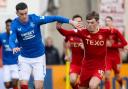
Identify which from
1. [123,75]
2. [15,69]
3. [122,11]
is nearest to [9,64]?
[15,69]

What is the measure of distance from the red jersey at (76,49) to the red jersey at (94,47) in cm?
174

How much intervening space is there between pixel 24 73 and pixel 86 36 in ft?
5.75

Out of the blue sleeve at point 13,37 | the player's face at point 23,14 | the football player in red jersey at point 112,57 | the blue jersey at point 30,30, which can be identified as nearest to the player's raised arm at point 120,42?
the football player in red jersey at point 112,57

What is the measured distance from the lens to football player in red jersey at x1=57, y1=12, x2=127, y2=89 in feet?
47.7

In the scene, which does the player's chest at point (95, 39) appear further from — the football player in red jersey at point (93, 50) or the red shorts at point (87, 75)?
the red shorts at point (87, 75)

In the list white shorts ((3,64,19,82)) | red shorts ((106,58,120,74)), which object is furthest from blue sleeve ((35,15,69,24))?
red shorts ((106,58,120,74))

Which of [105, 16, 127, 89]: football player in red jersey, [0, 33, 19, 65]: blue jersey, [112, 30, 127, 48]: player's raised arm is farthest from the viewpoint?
[105, 16, 127, 89]: football player in red jersey

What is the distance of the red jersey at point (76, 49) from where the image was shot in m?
16.7

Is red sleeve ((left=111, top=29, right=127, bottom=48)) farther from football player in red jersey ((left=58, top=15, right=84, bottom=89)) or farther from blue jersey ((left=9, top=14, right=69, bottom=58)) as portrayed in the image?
blue jersey ((left=9, top=14, right=69, bottom=58))

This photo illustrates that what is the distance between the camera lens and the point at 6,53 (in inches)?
725

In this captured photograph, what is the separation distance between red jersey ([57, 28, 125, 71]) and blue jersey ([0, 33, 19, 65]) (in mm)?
3762

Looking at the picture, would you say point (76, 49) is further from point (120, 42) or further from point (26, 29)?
point (26, 29)

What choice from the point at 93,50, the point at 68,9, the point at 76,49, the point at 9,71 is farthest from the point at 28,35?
the point at 68,9

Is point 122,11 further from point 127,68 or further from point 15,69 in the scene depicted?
point 15,69
